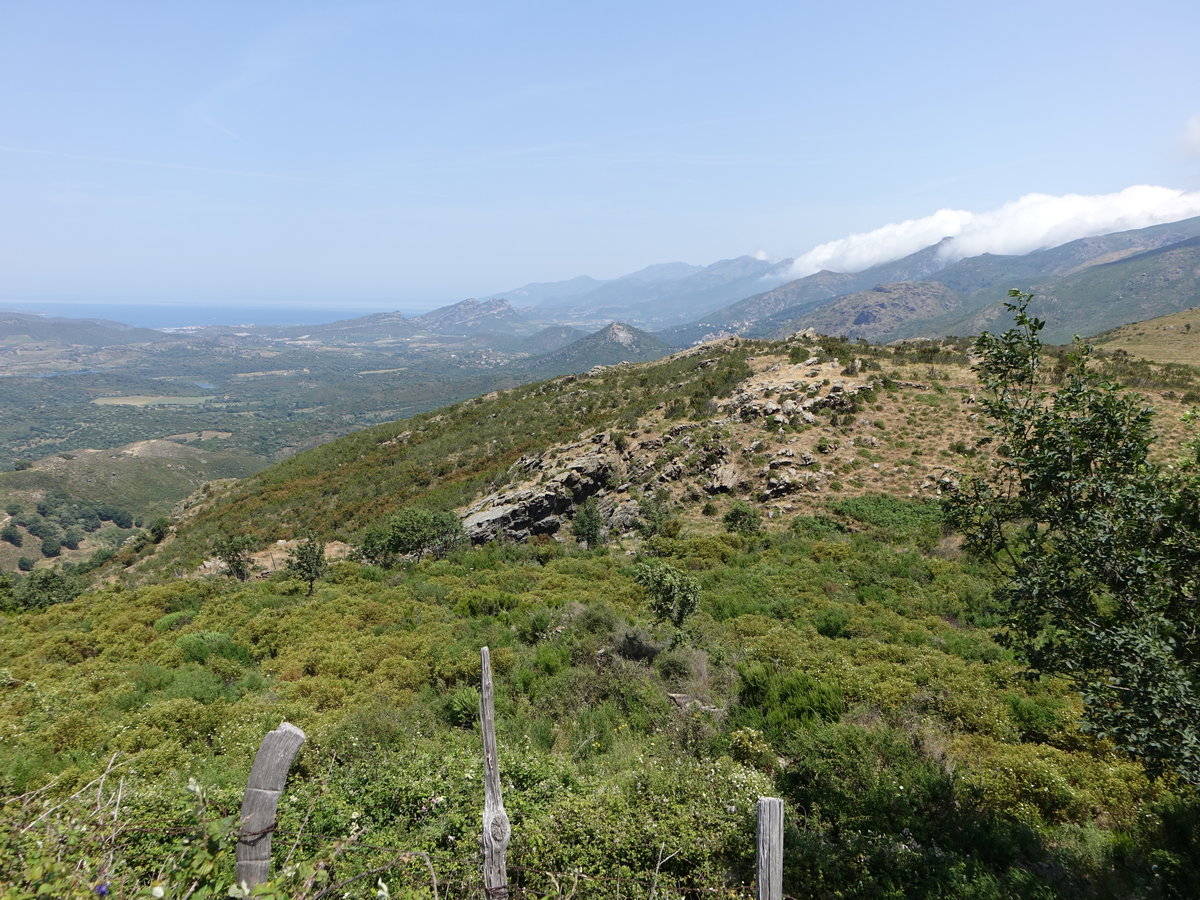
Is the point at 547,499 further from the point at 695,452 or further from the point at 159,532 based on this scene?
the point at 159,532

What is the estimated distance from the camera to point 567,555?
1988 centimetres


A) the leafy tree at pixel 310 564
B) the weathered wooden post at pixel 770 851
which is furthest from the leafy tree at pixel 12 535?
the weathered wooden post at pixel 770 851

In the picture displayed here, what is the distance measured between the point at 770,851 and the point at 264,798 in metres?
3.35

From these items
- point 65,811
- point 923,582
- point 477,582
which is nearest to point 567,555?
point 477,582

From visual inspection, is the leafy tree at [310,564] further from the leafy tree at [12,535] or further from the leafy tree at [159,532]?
the leafy tree at [12,535]

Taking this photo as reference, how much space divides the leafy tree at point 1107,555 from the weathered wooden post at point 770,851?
8.73 ft

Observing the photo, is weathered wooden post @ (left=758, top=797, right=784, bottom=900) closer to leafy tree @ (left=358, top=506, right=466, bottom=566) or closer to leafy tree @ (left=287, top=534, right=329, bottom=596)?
leafy tree @ (left=287, top=534, right=329, bottom=596)

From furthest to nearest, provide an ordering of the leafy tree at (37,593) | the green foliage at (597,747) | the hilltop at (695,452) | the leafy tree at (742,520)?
1. the hilltop at (695,452)
2. the leafy tree at (742,520)
3. the leafy tree at (37,593)
4. the green foliage at (597,747)

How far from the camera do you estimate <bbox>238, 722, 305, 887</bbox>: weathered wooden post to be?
3283 mm

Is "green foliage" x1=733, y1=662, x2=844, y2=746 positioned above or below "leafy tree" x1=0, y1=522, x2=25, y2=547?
above

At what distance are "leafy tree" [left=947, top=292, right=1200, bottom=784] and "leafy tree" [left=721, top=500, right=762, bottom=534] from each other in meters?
15.1

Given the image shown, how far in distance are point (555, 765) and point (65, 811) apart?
15.1 feet

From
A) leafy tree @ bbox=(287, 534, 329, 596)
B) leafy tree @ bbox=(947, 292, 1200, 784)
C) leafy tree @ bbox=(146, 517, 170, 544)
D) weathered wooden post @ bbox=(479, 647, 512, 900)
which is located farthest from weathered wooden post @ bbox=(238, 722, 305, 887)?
leafy tree @ bbox=(146, 517, 170, 544)

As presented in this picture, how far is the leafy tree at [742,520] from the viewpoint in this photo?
1995 centimetres
